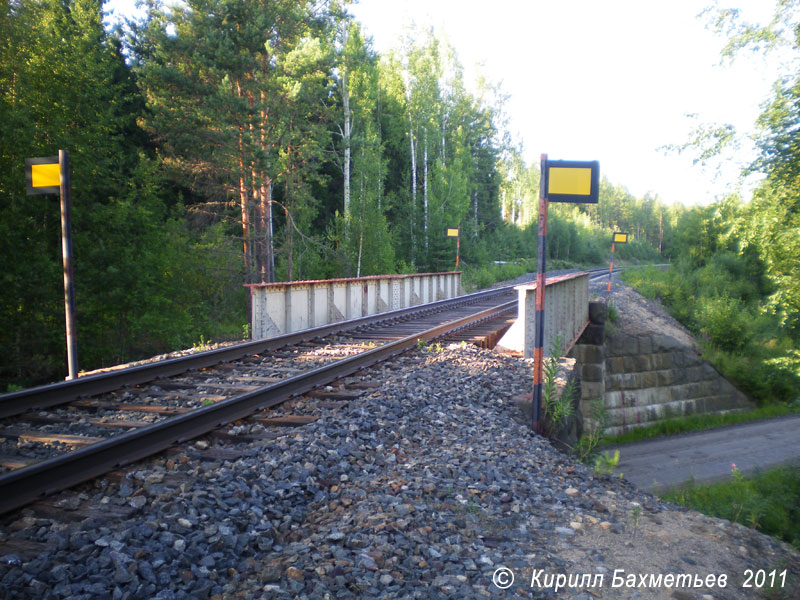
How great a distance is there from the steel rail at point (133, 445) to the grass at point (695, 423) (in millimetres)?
15292

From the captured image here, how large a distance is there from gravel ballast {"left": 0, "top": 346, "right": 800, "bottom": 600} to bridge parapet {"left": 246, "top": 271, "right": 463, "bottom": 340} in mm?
5613

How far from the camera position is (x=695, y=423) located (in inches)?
839

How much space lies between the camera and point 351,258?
22.2 meters

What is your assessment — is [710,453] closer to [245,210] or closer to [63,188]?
[245,210]

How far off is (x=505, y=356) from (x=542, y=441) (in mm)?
3396

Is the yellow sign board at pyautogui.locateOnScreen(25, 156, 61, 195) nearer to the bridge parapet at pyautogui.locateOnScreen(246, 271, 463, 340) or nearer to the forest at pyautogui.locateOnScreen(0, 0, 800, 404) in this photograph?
the bridge parapet at pyautogui.locateOnScreen(246, 271, 463, 340)

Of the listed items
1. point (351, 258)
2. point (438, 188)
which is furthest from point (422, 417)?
point (438, 188)

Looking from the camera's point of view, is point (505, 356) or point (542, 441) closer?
point (542, 441)

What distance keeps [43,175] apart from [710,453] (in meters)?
18.8

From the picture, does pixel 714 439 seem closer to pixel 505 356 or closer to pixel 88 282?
pixel 505 356

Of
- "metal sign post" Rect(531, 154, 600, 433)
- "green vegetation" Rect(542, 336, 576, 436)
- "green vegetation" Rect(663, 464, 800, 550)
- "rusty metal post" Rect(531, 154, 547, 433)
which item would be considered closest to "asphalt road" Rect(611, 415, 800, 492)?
"green vegetation" Rect(663, 464, 800, 550)

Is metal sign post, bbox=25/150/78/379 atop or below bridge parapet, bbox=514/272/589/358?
atop

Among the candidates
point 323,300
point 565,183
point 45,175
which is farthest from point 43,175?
point 565,183

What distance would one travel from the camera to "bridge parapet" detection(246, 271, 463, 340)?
10.6 metres
